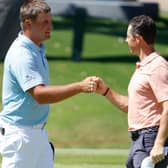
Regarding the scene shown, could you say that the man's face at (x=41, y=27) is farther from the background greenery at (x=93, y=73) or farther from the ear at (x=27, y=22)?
the background greenery at (x=93, y=73)

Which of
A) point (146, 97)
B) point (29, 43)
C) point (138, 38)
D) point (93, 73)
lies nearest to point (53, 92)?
point (29, 43)

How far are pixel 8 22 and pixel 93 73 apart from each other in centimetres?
712

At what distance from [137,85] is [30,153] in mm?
945

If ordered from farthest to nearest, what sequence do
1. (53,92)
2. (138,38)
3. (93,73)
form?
1. (93,73)
2. (138,38)
3. (53,92)

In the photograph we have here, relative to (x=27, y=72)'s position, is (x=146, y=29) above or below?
above

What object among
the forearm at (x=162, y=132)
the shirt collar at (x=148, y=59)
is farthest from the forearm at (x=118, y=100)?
the forearm at (x=162, y=132)

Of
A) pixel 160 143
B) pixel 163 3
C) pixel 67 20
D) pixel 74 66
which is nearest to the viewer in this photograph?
pixel 160 143

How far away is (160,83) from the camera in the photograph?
685 centimetres

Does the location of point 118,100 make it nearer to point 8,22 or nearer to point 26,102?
point 26,102

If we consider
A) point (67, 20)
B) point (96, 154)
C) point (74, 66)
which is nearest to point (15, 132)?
point (96, 154)

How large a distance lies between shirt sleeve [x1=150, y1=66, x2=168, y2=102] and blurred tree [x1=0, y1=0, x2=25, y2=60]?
6.75 m

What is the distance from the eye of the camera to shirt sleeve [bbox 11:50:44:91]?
6.73 m

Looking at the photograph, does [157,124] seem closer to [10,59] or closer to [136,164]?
[136,164]

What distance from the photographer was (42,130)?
705 cm
